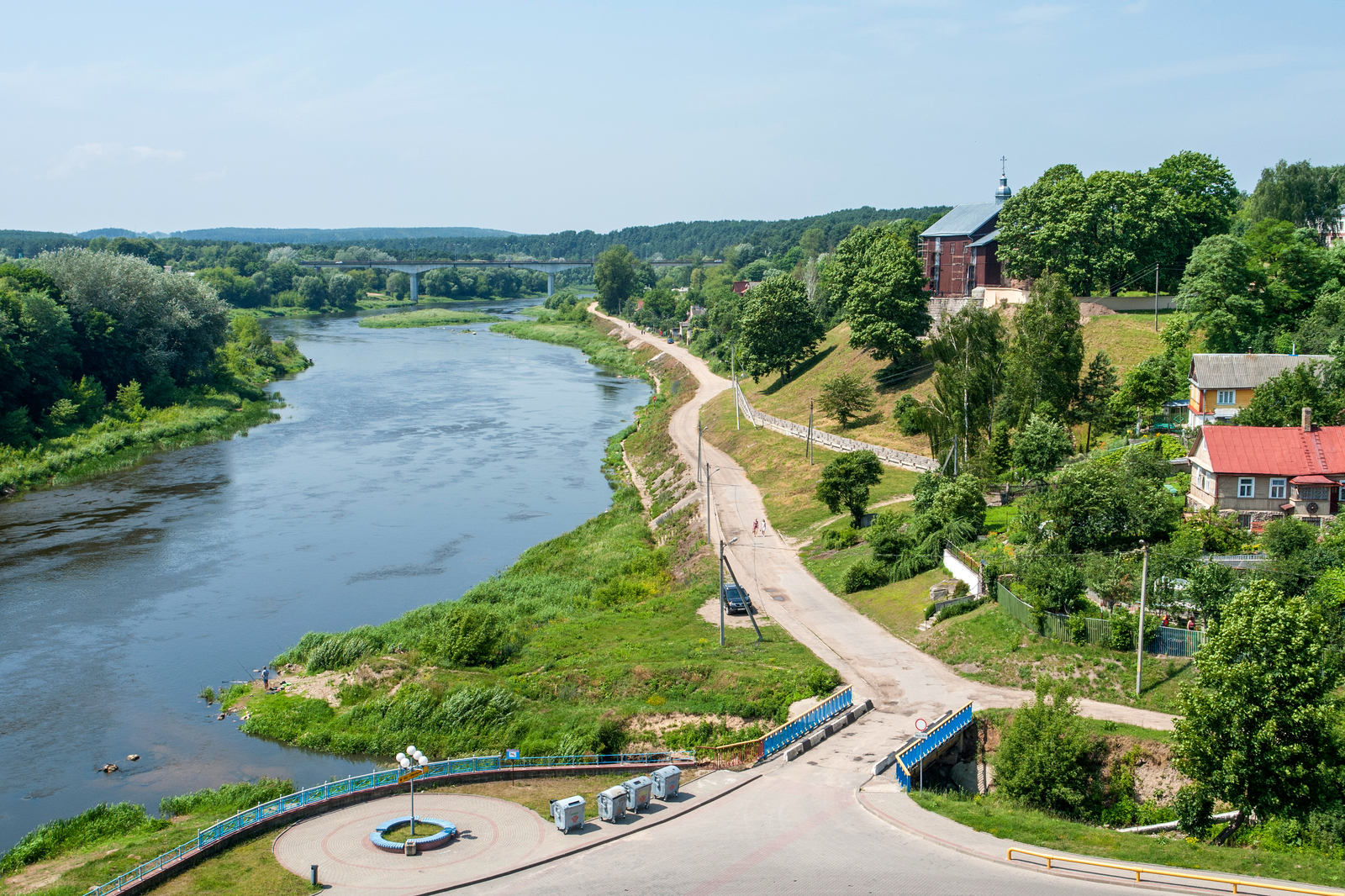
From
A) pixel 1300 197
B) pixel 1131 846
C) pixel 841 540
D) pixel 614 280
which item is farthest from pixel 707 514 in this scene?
pixel 614 280

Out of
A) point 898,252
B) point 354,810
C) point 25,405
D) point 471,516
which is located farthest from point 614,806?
point 25,405

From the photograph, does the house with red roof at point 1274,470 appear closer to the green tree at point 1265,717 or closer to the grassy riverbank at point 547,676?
the green tree at point 1265,717

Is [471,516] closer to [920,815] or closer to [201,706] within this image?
[201,706]

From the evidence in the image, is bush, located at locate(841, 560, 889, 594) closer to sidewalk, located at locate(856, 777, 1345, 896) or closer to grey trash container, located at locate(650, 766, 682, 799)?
sidewalk, located at locate(856, 777, 1345, 896)

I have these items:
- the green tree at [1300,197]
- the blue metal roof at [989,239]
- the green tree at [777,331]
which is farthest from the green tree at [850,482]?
the green tree at [1300,197]

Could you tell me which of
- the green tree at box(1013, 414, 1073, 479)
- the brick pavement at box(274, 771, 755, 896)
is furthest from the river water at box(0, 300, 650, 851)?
the green tree at box(1013, 414, 1073, 479)

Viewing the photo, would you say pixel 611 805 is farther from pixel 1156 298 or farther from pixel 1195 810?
pixel 1156 298
